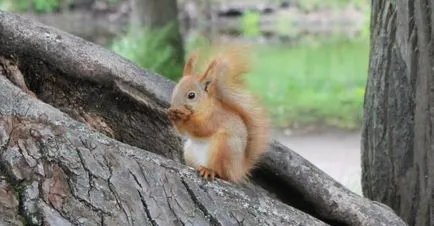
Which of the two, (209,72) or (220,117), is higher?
(209,72)

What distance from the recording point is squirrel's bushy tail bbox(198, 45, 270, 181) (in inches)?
125

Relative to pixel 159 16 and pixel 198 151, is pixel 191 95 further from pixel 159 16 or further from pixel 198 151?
pixel 159 16

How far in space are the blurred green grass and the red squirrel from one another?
3.99m

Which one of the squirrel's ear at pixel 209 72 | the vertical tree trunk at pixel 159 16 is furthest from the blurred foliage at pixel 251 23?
the squirrel's ear at pixel 209 72

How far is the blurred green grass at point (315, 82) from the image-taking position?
10344 mm

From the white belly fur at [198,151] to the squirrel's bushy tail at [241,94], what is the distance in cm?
18

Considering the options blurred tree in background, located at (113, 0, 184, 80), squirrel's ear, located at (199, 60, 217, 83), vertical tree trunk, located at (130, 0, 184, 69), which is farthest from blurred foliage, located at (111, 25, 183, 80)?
squirrel's ear, located at (199, 60, 217, 83)

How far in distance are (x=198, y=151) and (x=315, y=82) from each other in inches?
394

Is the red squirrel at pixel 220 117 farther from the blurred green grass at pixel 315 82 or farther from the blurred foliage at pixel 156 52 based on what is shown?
the blurred foliage at pixel 156 52

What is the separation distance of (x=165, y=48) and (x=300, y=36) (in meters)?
9.94

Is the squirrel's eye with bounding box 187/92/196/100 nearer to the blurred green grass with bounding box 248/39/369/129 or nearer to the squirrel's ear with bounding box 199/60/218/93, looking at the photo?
the squirrel's ear with bounding box 199/60/218/93

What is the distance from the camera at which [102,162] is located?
9.52ft

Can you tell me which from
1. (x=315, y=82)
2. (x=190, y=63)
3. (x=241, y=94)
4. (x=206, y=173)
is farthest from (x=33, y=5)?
(x=206, y=173)

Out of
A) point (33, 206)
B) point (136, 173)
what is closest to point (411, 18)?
point (136, 173)
